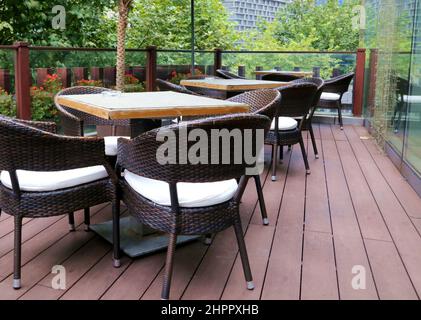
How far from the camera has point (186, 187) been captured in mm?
2180

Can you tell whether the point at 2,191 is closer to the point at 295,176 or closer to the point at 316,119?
the point at 295,176

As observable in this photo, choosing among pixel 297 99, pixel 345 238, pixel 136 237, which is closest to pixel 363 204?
pixel 345 238

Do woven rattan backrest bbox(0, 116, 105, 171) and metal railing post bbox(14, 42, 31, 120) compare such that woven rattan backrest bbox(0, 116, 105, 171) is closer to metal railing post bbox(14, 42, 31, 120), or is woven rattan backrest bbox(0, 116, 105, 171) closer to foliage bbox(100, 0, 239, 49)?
metal railing post bbox(14, 42, 31, 120)

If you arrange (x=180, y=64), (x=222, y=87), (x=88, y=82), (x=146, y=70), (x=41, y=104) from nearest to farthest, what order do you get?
1. (x=222, y=87)
2. (x=41, y=104)
3. (x=88, y=82)
4. (x=146, y=70)
5. (x=180, y=64)

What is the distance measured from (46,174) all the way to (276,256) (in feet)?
4.23

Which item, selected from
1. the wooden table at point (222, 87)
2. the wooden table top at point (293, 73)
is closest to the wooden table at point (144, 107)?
the wooden table at point (222, 87)

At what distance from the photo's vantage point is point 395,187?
3.99 m

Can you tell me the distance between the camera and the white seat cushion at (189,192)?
205cm

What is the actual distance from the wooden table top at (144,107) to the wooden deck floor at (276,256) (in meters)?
0.77
